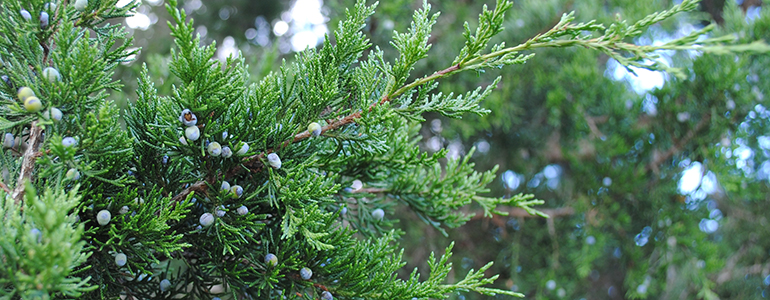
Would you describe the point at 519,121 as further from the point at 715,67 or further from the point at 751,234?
the point at 751,234

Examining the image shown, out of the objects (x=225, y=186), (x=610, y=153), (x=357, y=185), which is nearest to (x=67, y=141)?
(x=225, y=186)

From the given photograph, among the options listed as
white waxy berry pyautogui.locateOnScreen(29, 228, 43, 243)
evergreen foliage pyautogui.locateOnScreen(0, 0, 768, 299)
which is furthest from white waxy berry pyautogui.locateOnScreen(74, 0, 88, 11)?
white waxy berry pyautogui.locateOnScreen(29, 228, 43, 243)

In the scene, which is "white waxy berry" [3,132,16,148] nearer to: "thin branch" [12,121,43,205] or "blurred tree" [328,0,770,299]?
"thin branch" [12,121,43,205]

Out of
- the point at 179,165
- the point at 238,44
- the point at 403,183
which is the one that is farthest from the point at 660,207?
the point at 238,44

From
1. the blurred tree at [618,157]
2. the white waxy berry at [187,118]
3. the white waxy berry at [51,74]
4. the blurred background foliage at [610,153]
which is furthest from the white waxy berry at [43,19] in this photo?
the blurred tree at [618,157]

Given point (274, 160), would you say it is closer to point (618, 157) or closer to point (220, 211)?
point (220, 211)

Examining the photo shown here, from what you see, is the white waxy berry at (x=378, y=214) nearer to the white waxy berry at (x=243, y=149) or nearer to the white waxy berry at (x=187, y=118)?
the white waxy berry at (x=243, y=149)
